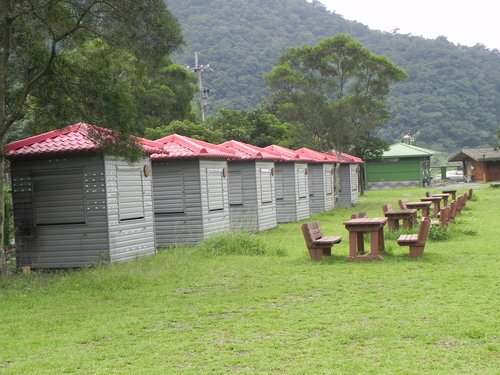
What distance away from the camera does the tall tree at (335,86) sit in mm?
39281

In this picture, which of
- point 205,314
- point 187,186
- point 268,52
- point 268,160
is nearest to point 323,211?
point 268,160

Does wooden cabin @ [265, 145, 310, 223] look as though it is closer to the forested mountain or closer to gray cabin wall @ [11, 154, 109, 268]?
gray cabin wall @ [11, 154, 109, 268]

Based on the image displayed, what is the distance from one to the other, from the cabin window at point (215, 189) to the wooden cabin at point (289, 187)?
7.03 m

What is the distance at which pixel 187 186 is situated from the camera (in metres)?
18.3

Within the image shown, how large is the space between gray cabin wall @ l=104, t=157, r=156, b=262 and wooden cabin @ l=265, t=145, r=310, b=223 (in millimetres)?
11048

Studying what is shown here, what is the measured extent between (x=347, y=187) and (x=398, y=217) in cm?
2128

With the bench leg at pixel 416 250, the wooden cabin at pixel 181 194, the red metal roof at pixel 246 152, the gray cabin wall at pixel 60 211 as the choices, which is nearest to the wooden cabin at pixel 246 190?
the red metal roof at pixel 246 152

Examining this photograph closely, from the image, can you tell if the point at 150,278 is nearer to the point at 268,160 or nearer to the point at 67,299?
the point at 67,299

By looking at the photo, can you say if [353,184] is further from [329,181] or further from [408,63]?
[408,63]

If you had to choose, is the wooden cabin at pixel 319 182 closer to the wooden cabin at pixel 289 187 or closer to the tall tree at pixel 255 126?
the wooden cabin at pixel 289 187

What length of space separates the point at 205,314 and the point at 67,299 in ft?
8.65

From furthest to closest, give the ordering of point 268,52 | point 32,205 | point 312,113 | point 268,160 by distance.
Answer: point 268,52 < point 312,113 < point 268,160 < point 32,205

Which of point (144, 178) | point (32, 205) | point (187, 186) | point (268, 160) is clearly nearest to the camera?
point (32, 205)

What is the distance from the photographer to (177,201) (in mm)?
18406
